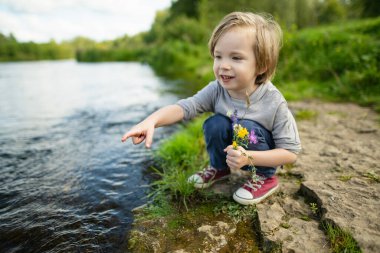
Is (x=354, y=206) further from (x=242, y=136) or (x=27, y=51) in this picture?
(x=27, y=51)

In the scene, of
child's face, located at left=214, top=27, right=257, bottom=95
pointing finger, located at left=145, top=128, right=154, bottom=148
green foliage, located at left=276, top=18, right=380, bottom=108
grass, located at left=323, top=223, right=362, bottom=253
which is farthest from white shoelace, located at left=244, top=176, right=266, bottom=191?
green foliage, located at left=276, top=18, right=380, bottom=108

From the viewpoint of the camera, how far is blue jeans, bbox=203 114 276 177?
1925mm

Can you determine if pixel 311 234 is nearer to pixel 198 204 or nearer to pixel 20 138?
pixel 198 204

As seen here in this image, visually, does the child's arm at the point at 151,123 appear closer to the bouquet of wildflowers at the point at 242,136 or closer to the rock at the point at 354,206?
the bouquet of wildflowers at the point at 242,136

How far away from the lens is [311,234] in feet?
5.19

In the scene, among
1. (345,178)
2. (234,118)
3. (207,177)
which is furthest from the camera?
(207,177)

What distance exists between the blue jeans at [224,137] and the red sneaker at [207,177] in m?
0.12

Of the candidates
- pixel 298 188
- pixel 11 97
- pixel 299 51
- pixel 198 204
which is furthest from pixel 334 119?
pixel 11 97

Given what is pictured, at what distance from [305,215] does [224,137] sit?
0.71 m

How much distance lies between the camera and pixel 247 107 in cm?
197

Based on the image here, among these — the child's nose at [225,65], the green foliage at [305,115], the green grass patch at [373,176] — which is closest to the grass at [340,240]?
the green grass patch at [373,176]

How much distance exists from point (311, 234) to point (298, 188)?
57 cm

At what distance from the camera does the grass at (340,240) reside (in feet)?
4.53

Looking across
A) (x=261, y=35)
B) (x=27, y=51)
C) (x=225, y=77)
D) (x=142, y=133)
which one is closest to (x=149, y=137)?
(x=142, y=133)
